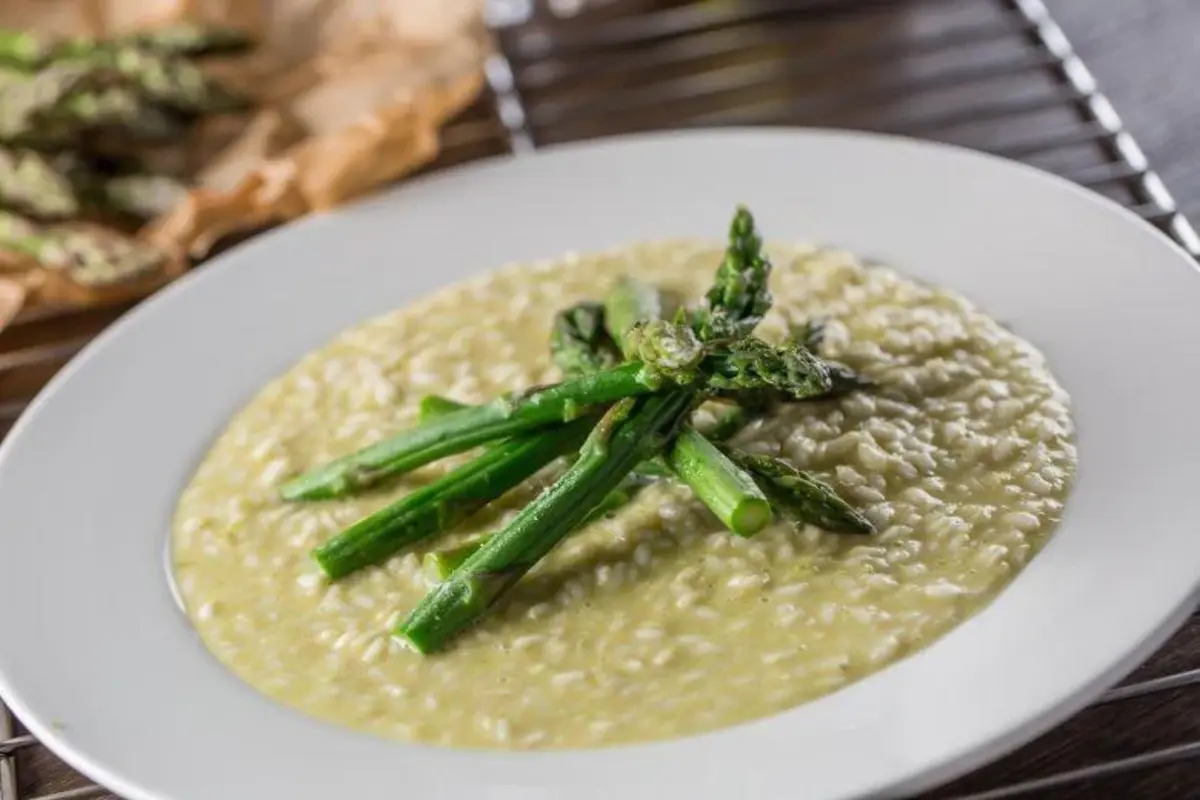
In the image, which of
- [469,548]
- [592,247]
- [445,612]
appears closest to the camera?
[445,612]

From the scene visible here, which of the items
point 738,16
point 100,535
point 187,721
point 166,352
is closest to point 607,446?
point 187,721

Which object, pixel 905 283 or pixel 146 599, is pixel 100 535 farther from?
pixel 905 283

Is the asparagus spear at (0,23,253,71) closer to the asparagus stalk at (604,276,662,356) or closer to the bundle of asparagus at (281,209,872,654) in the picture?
the asparagus stalk at (604,276,662,356)

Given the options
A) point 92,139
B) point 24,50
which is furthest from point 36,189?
point 24,50

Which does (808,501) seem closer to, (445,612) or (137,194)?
(445,612)

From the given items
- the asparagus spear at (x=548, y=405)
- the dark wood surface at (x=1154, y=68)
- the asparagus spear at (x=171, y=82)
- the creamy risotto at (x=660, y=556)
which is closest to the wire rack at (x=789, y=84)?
the dark wood surface at (x=1154, y=68)
